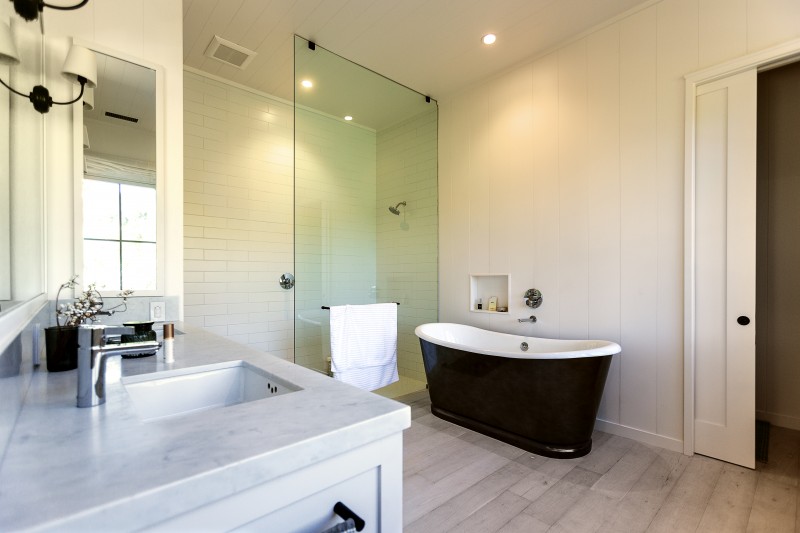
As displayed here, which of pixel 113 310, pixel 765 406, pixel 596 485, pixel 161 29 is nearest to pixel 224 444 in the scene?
pixel 113 310

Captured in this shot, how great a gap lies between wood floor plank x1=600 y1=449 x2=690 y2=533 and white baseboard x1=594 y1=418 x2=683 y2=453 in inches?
2.0

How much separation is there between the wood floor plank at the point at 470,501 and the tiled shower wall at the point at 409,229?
5.36 ft

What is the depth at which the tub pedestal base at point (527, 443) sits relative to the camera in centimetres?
239

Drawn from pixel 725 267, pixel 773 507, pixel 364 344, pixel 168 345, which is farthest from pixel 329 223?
pixel 773 507

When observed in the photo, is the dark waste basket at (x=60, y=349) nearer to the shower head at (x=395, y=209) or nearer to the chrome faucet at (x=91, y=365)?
the chrome faucet at (x=91, y=365)

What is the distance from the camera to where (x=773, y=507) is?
6.16 feet

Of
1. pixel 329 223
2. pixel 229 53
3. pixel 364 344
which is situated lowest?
pixel 364 344

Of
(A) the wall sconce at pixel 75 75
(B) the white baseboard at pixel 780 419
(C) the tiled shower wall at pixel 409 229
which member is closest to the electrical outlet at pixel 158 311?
(A) the wall sconce at pixel 75 75

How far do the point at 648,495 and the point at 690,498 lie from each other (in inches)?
7.8

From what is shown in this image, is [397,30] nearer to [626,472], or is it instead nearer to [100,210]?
[100,210]

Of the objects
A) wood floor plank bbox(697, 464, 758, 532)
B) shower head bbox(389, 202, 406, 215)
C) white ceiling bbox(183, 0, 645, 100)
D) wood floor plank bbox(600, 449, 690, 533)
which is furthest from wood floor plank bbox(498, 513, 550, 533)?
white ceiling bbox(183, 0, 645, 100)

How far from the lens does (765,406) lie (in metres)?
2.97

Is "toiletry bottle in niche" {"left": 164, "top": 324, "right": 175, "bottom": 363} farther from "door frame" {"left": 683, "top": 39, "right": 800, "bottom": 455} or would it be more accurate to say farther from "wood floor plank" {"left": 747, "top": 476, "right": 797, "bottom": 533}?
"door frame" {"left": 683, "top": 39, "right": 800, "bottom": 455}

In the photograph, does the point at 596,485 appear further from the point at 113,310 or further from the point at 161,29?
the point at 161,29
